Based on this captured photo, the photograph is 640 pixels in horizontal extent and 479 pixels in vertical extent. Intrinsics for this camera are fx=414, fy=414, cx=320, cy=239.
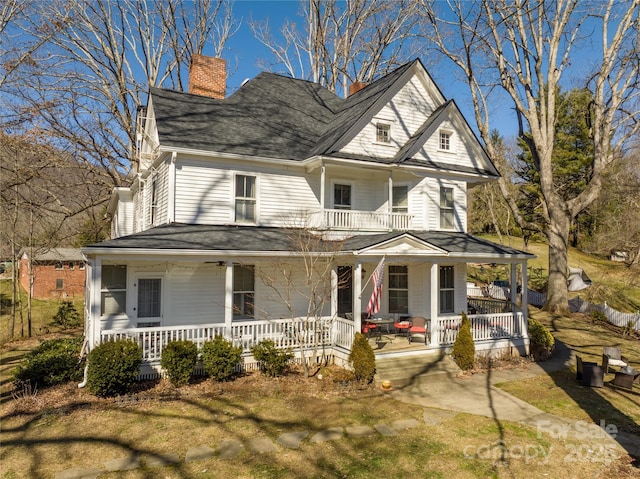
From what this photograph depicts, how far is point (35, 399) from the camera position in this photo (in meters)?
9.89

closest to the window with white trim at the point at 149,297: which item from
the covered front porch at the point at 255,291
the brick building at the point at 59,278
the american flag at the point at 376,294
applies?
the covered front porch at the point at 255,291

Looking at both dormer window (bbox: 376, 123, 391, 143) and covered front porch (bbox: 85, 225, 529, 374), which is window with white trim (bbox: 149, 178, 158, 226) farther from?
dormer window (bbox: 376, 123, 391, 143)

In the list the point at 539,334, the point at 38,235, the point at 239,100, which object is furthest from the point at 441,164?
the point at 38,235

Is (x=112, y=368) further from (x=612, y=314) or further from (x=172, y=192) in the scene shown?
(x=612, y=314)

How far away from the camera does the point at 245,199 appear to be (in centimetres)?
1561

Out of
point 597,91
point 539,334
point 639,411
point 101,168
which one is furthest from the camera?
point 101,168

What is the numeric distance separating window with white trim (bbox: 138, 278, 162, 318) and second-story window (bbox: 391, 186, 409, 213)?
9787 millimetres

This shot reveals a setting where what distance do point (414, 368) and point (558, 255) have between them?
15.2 meters

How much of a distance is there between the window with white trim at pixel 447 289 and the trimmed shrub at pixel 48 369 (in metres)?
13.3

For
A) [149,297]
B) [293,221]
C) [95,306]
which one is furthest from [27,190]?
[293,221]

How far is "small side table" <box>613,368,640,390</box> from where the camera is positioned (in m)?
12.0

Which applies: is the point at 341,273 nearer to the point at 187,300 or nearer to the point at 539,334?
the point at 187,300

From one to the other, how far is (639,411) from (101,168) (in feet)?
99.9

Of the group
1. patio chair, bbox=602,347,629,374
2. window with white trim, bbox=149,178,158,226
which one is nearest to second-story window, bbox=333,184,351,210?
window with white trim, bbox=149,178,158,226
